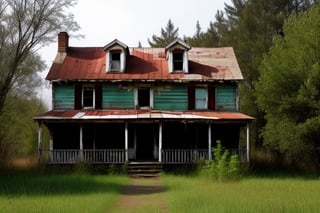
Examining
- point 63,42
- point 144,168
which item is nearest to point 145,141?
point 144,168

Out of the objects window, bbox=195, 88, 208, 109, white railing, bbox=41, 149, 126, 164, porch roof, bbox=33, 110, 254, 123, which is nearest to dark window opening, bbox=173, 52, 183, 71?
window, bbox=195, 88, 208, 109

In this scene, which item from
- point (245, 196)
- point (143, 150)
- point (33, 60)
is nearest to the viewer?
point (245, 196)

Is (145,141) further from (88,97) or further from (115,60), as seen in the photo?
(115,60)

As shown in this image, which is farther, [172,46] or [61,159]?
[172,46]

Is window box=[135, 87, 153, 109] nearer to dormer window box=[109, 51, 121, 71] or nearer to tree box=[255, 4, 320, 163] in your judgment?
dormer window box=[109, 51, 121, 71]

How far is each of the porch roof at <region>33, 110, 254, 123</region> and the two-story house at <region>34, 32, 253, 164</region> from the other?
0.06 meters

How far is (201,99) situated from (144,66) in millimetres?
4583

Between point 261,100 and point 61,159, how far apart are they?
12656 millimetres

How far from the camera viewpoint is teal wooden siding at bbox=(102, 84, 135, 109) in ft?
92.9

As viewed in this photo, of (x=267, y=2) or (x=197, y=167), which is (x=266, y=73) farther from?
(x=267, y=2)

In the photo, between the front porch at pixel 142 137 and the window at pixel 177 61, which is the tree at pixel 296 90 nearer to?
the front porch at pixel 142 137

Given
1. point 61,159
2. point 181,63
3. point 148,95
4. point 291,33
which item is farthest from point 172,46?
point 61,159

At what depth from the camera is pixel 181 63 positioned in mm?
29688

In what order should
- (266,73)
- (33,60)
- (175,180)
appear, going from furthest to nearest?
(33,60) → (266,73) → (175,180)
